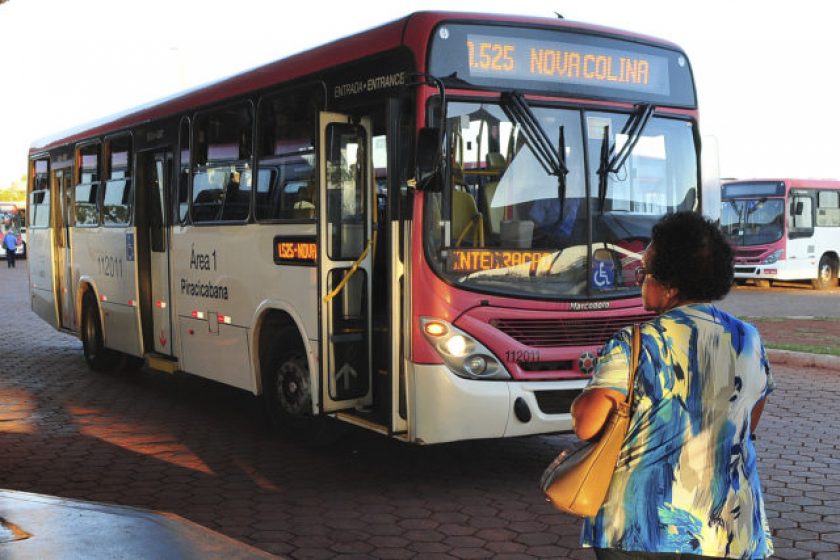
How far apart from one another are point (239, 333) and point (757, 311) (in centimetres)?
1522

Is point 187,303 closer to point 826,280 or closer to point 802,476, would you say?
point 802,476

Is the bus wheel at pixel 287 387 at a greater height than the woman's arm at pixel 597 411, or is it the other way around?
the woman's arm at pixel 597 411

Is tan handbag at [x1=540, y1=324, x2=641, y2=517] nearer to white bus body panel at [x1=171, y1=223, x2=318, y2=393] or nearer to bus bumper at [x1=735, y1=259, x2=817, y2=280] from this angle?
white bus body panel at [x1=171, y1=223, x2=318, y2=393]

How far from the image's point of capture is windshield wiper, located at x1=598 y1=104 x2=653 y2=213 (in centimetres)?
707

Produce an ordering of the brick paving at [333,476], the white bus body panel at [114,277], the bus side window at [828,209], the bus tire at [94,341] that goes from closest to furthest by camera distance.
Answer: the brick paving at [333,476] → the white bus body panel at [114,277] → the bus tire at [94,341] → the bus side window at [828,209]

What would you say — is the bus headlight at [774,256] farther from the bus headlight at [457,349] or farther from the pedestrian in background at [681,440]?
the pedestrian in background at [681,440]

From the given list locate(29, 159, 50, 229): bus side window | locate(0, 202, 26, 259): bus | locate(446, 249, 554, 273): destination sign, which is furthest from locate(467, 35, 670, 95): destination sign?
locate(0, 202, 26, 259): bus

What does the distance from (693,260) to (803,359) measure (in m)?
10.9

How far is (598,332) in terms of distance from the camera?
23.1 ft

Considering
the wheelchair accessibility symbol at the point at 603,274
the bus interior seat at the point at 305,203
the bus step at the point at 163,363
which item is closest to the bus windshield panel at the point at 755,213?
the bus step at the point at 163,363

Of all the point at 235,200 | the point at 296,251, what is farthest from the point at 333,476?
the point at 235,200

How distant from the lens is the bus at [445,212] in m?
6.58

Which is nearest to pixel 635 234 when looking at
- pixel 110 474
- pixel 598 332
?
pixel 598 332

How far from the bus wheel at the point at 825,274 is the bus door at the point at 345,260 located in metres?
25.3
